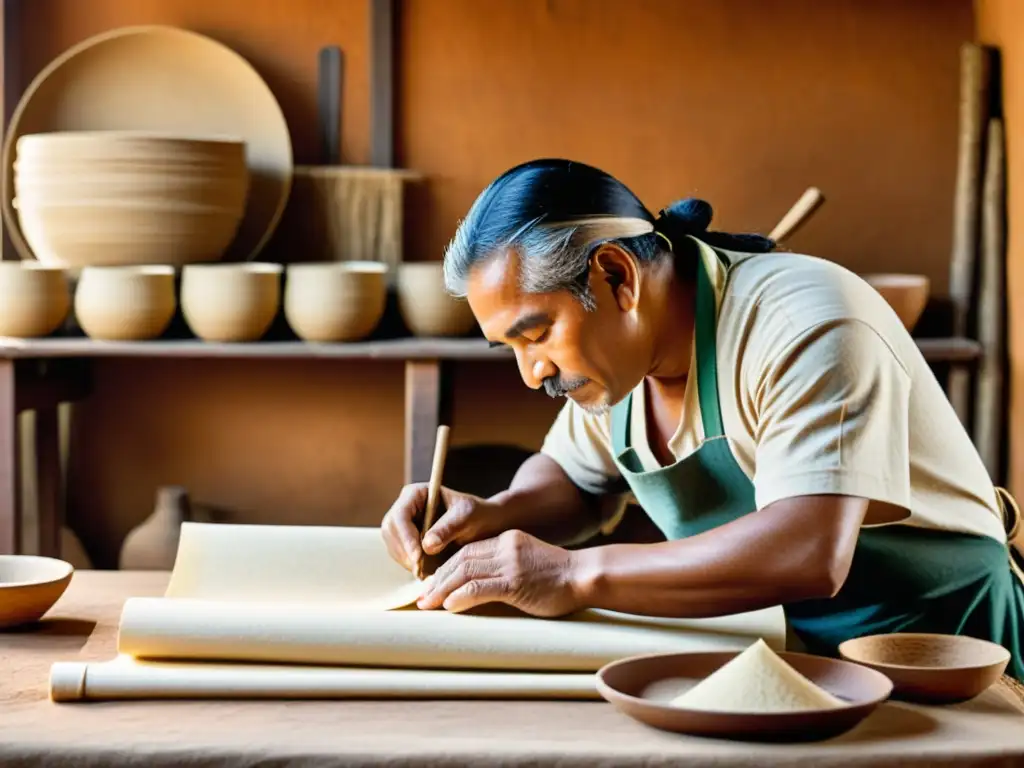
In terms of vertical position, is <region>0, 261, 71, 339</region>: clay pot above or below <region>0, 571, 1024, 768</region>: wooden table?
above

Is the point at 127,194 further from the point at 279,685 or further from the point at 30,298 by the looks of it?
the point at 279,685

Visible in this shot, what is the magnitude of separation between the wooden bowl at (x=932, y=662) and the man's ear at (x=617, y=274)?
0.62m

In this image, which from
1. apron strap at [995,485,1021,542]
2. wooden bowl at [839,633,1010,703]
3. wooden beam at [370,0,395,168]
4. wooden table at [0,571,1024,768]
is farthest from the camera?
wooden beam at [370,0,395,168]

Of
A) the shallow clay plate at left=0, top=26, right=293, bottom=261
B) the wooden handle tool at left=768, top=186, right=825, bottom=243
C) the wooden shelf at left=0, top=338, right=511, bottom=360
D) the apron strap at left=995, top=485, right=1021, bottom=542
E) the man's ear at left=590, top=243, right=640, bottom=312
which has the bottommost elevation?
the apron strap at left=995, top=485, right=1021, bottom=542

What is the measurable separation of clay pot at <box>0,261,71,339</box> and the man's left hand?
2097 millimetres

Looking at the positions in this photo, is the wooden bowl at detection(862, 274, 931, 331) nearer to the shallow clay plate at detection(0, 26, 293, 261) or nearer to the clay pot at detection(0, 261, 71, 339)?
the shallow clay plate at detection(0, 26, 293, 261)

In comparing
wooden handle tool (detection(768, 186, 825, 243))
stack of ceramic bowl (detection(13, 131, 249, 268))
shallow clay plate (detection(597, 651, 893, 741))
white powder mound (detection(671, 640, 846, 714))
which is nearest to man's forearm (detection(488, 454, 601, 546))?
shallow clay plate (detection(597, 651, 893, 741))

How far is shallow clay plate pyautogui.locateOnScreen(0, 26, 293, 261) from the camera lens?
398 centimetres

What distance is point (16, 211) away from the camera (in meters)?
3.94

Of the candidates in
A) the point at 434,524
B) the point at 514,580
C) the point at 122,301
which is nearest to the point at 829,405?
the point at 514,580

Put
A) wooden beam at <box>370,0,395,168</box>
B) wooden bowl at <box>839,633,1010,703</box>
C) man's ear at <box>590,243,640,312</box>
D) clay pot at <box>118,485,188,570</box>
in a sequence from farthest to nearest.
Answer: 1. wooden beam at <box>370,0,395,168</box>
2. clay pot at <box>118,485,188,570</box>
3. man's ear at <box>590,243,640,312</box>
4. wooden bowl at <box>839,633,1010,703</box>

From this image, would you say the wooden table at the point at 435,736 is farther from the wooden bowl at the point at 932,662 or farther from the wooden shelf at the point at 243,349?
the wooden shelf at the point at 243,349

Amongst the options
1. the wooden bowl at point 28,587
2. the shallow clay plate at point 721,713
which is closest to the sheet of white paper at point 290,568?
the wooden bowl at point 28,587

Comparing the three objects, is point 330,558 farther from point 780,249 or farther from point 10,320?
point 10,320
